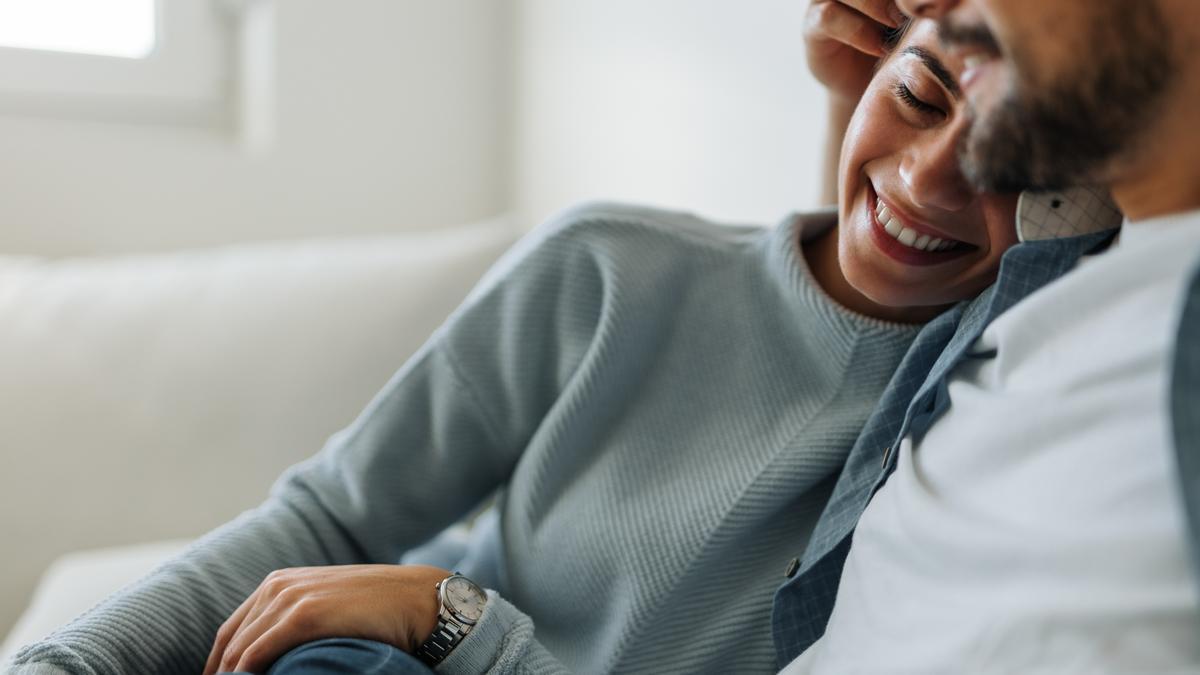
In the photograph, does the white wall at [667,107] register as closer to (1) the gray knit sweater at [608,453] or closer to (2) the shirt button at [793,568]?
(1) the gray knit sweater at [608,453]

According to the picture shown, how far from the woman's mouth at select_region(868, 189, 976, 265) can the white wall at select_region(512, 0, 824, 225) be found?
0.43m

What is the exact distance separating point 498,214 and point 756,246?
4.20ft

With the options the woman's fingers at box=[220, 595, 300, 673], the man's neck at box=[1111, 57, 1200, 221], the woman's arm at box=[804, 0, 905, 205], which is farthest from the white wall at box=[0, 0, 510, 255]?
the man's neck at box=[1111, 57, 1200, 221]

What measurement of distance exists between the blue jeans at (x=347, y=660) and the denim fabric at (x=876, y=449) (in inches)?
11.2

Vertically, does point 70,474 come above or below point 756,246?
below

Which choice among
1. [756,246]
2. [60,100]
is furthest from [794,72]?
[60,100]

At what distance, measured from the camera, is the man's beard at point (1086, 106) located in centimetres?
59

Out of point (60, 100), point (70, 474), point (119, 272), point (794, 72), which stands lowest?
point (70, 474)

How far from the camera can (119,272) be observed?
1.44 metres

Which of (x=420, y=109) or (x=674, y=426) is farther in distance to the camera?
(x=420, y=109)

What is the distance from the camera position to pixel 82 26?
1865 mm

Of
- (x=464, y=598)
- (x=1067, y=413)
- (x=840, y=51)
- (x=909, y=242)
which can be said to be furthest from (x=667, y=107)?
(x=1067, y=413)

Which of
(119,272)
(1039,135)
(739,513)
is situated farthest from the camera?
(119,272)

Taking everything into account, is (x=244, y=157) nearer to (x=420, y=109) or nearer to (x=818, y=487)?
(x=420, y=109)
